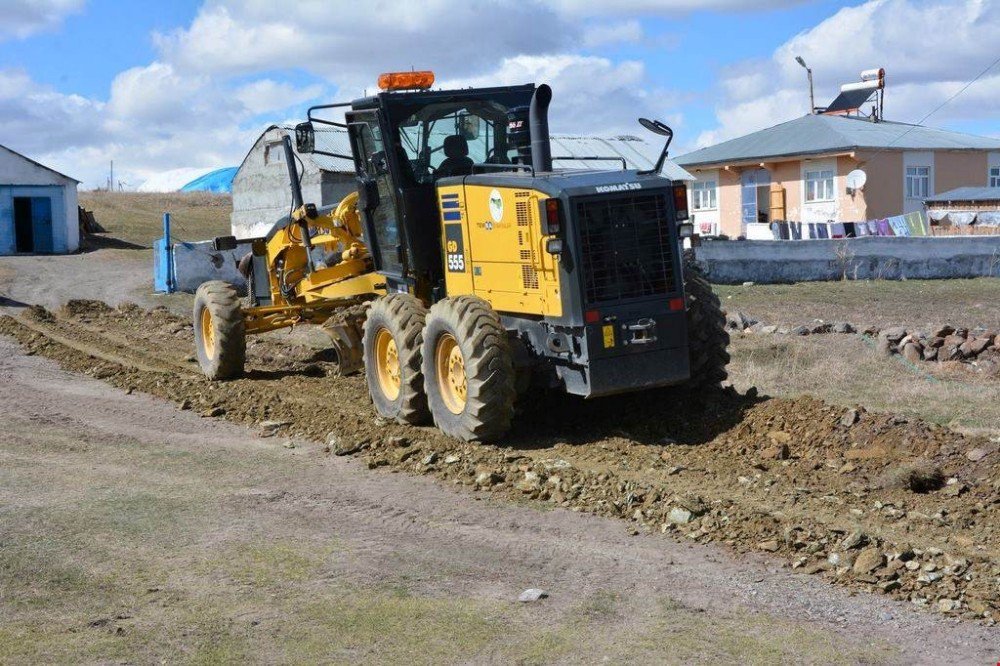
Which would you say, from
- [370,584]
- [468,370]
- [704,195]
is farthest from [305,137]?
[704,195]

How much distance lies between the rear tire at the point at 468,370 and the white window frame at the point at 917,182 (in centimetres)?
3687

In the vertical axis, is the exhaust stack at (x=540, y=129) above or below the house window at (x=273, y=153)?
below

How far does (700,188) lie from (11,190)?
85.8ft

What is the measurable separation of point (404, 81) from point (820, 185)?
35370mm

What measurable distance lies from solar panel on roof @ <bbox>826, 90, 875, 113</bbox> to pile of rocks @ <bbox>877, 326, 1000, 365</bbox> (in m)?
37.2

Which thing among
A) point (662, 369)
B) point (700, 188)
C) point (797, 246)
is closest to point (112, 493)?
point (662, 369)

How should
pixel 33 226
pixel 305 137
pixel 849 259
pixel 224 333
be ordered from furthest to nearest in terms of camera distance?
pixel 33 226
pixel 849 259
pixel 224 333
pixel 305 137

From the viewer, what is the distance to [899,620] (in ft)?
19.6

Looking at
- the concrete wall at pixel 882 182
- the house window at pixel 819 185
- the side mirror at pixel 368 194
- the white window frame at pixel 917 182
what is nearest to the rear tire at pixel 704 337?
the side mirror at pixel 368 194

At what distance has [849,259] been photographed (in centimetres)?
2745

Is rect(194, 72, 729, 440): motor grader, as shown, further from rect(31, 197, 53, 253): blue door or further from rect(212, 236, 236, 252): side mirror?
rect(31, 197, 53, 253): blue door

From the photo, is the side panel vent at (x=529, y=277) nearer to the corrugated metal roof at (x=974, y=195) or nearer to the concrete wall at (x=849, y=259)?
the concrete wall at (x=849, y=259)

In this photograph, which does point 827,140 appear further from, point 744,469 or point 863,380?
point 744,469

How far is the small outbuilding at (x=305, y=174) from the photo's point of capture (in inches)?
1441
